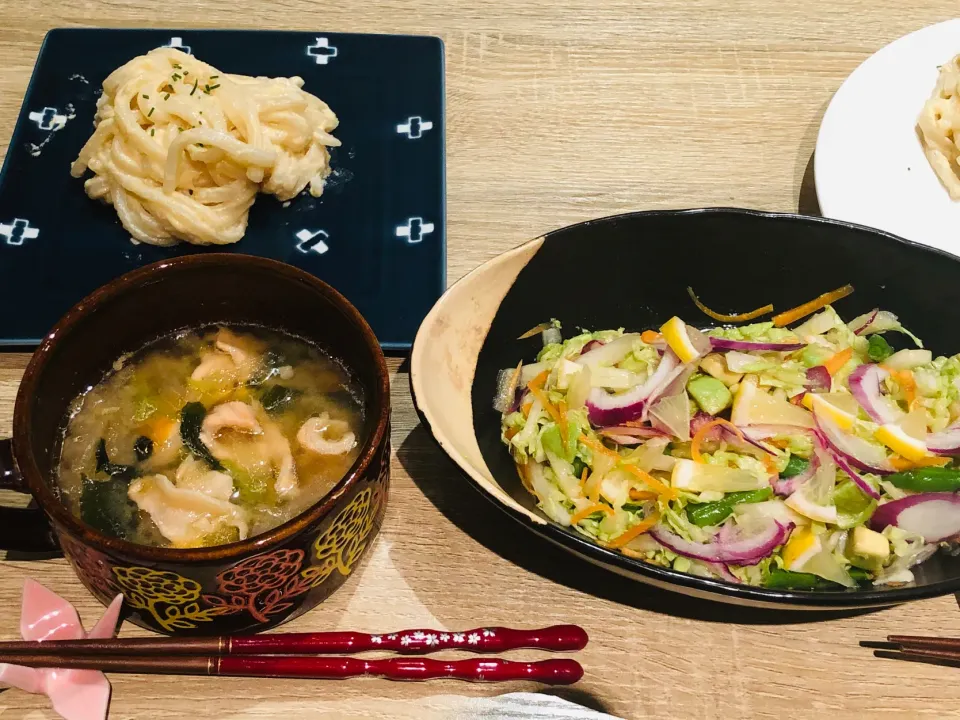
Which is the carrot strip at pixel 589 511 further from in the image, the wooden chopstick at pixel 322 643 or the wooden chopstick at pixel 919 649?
the wooden chopstick at pixel 919 649

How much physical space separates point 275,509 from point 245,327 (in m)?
0.34

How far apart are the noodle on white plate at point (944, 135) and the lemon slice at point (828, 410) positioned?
27.5 inches

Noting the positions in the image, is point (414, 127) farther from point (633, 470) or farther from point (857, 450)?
point (857, 450)

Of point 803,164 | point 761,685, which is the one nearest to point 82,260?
point 761,685

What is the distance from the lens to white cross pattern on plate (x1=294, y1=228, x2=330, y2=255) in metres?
1.61

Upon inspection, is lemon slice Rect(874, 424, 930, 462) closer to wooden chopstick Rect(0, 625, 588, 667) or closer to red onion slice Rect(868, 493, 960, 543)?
red onion slice Rect(868, 493, 960, 543)

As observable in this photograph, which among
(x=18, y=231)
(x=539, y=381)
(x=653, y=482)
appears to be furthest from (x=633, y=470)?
(x=18, y=231)

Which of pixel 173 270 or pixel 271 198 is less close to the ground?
pixel 173 270

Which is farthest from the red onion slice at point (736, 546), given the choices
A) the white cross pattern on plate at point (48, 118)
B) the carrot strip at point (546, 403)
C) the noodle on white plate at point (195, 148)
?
the white cross pattern on plate at point (48, 118)

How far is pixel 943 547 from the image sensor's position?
1219 millimetres

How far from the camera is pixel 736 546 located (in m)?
1.17

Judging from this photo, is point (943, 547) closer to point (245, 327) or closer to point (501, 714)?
point (501, 714)

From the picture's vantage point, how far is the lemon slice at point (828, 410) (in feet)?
4.17

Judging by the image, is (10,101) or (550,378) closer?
(550,378)
